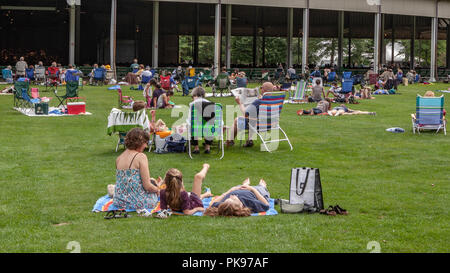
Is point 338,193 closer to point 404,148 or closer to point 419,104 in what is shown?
point 404,148

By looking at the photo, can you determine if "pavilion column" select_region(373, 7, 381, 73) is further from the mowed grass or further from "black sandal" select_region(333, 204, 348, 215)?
"black sandal" select_region(333, 204, 348, 215)

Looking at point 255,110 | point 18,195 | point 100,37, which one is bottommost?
point 18,195

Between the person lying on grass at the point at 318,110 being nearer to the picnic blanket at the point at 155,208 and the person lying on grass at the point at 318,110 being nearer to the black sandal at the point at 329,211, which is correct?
the picnic blanket at the point at 155,208

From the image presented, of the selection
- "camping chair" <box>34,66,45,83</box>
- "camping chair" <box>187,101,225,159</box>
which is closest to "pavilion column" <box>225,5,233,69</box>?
"camping chair" <box>34,66,45,83</box>

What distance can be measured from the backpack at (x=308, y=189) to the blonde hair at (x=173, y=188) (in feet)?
3.73

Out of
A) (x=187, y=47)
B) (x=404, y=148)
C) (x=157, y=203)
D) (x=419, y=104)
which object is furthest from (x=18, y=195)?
Answer: (x=187, y=47)

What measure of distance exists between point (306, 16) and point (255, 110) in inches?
929

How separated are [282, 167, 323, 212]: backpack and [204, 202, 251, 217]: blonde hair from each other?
0.52 m

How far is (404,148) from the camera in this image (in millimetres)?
10906

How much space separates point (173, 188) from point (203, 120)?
3699 millimetres

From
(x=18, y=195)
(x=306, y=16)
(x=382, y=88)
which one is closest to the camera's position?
(x=18, y=195)

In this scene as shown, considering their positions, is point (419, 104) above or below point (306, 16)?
below

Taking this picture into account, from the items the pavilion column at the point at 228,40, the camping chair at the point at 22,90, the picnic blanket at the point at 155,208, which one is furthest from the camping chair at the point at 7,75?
the picnic blanket at the point at 155,208

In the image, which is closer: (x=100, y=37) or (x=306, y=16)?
(x=306, y=16)
